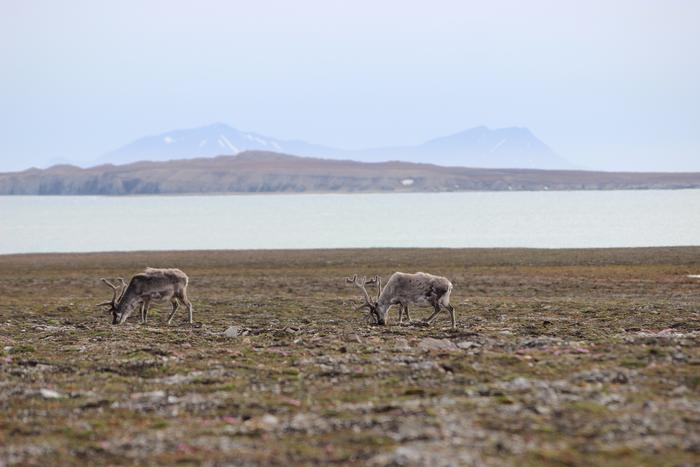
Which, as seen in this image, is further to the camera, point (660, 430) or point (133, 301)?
point (133, 301)

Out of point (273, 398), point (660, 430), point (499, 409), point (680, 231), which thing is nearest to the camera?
point (660, 430)

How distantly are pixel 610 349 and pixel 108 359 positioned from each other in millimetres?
11117

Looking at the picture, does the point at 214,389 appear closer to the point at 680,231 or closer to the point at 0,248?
the point at 0,248

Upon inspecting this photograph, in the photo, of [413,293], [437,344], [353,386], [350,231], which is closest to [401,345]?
[437,344]

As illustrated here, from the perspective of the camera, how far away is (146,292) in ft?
85.7

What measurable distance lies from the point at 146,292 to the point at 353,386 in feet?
43.6

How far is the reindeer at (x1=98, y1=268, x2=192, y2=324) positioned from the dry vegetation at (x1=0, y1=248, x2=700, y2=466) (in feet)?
2.89

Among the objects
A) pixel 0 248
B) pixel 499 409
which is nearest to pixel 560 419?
pixel 499 409

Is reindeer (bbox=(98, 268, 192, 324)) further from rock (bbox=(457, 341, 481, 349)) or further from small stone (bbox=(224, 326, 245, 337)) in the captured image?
rock (bbox=(457, 341, 481, 349))

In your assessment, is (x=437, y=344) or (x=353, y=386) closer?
(x=353, y=386)

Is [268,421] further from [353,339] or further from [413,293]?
[413,293]

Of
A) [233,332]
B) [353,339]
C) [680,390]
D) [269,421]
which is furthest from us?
[233,332]

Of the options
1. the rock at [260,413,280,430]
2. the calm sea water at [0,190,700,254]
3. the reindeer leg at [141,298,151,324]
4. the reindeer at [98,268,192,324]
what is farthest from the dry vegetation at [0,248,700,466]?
the calm sea water at [0,190,700,254]

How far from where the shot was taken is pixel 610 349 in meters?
17.5
